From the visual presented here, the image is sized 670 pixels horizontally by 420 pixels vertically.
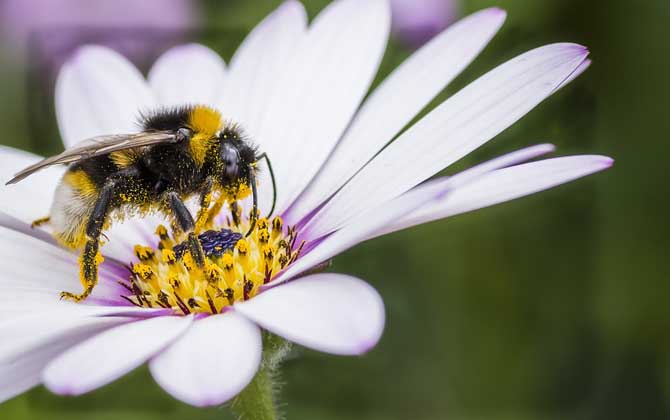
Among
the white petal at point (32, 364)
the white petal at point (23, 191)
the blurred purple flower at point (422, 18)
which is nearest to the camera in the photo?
the white petal at point (32, 364)

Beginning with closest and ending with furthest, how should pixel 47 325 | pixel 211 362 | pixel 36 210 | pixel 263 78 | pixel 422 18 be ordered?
pixel 211 362 → pixel 47 325 → pixel 36 210 → pixel 263 78 → pixel 422 18

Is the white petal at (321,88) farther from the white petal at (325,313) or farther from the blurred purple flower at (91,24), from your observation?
the blurred purple flower at (91,24)

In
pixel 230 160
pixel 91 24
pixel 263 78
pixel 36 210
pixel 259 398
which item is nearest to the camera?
pixel 259 398

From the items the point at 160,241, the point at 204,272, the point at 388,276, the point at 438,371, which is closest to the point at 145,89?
the point at 160,241

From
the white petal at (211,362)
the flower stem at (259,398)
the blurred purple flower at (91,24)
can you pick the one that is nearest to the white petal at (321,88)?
the flower stem at (259,398)

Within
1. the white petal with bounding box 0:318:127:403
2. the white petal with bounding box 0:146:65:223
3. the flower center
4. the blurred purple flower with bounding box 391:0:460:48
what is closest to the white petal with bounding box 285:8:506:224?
the flower center

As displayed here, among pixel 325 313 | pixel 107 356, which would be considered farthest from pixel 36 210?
pixel 325 313

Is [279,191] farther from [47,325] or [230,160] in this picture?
[47,325]
